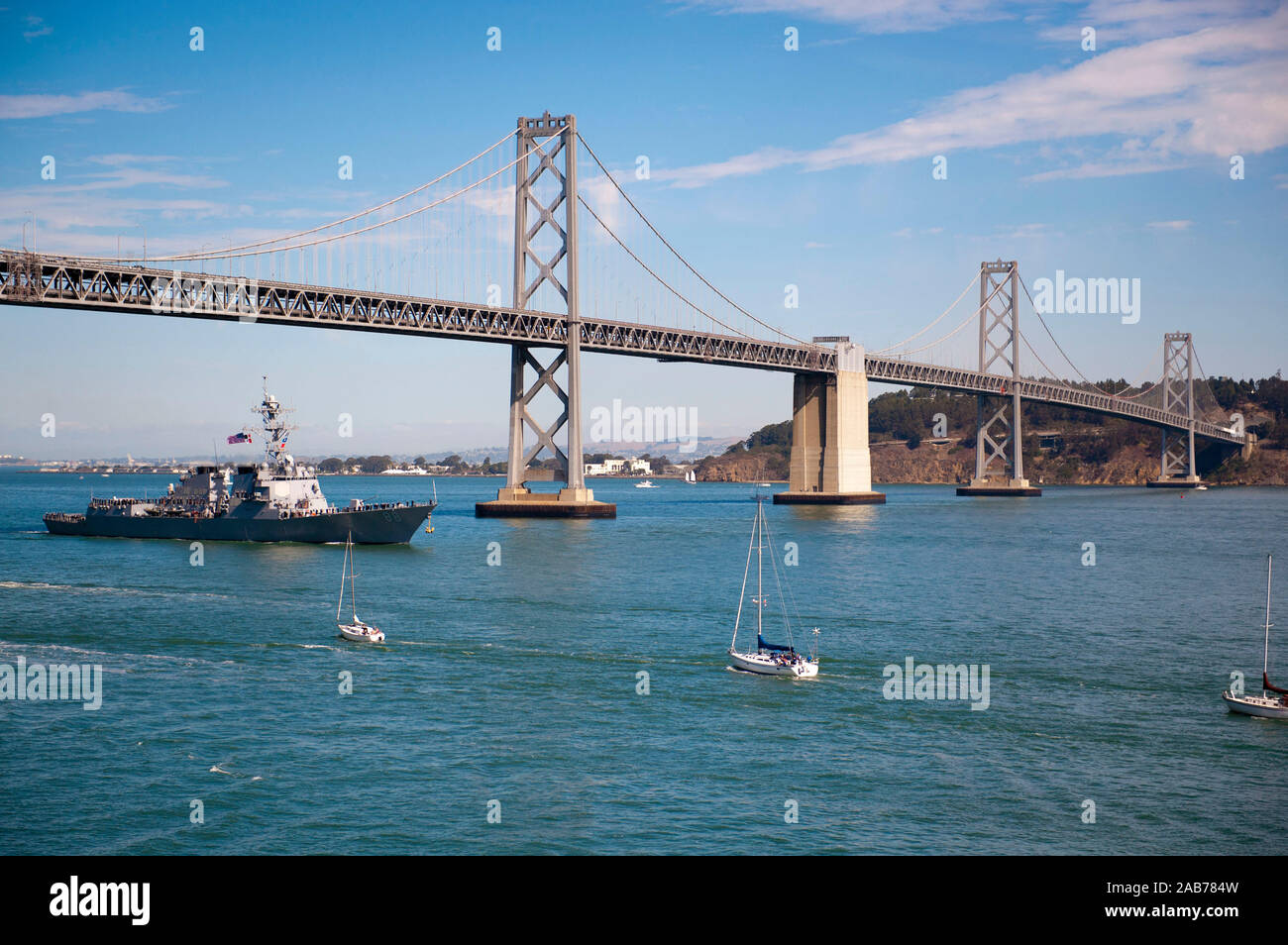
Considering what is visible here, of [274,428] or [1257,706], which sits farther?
[274,428]

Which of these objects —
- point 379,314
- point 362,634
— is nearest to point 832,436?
point 379,314

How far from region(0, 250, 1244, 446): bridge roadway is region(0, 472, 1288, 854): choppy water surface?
51.1 ft

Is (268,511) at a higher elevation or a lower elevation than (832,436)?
lower

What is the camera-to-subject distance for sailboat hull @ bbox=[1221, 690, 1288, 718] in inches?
858

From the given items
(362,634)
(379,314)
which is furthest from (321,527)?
(362,634)

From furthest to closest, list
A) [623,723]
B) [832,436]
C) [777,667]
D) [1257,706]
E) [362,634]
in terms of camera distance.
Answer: [832,436] → [362,634] → [777,667] → [1257,706] → [623,723]

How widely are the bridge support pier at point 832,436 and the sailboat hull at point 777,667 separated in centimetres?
7766

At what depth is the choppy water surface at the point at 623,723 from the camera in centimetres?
1602

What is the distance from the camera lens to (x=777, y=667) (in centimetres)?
2567

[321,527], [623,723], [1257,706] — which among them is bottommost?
[623,723]

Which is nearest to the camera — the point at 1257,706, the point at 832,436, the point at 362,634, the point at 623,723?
the point at 623,723

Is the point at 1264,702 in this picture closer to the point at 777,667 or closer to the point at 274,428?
the point at 777,667

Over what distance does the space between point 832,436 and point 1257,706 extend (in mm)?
82270
